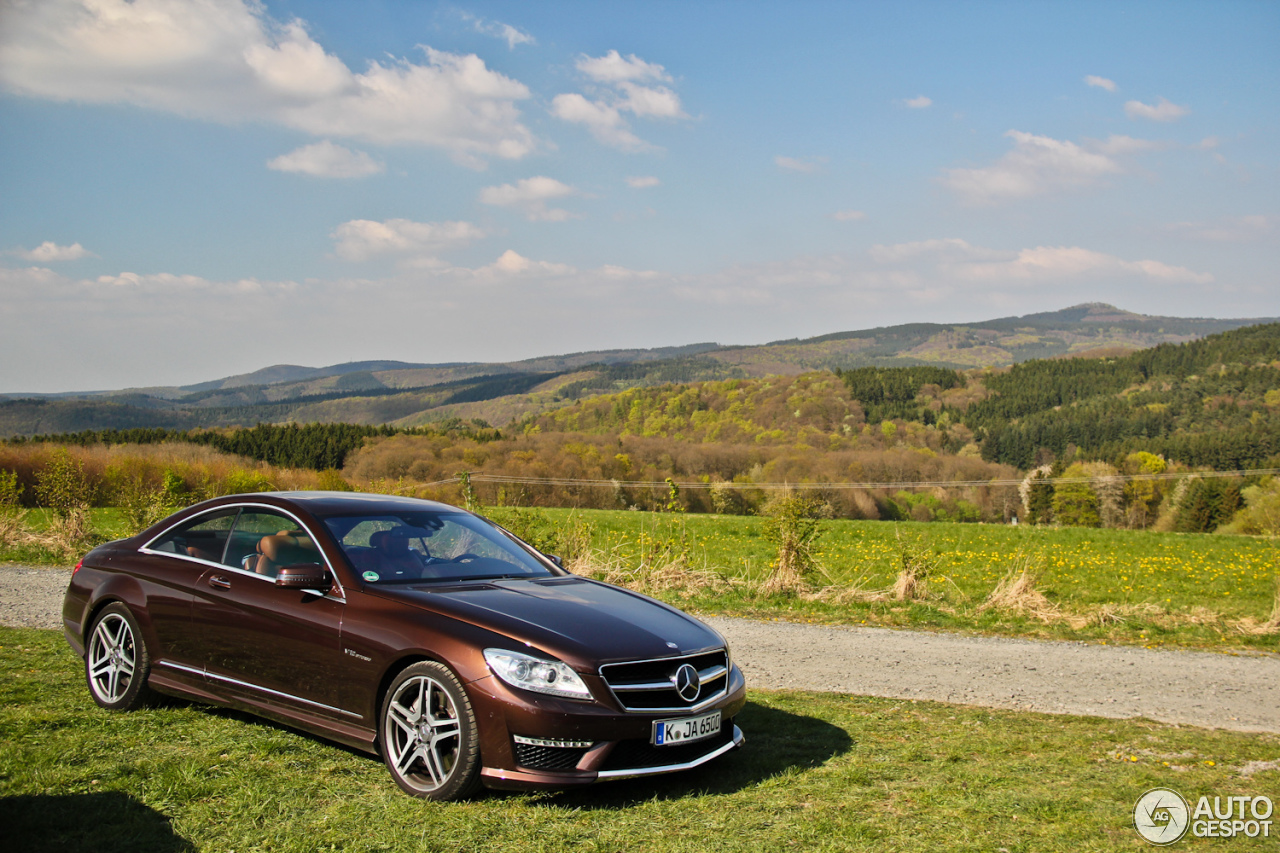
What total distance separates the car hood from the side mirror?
349 millimetres

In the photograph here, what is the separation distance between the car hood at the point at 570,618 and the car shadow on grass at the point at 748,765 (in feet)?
2.32

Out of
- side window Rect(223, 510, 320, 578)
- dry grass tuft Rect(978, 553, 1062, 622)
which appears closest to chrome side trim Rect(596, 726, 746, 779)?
side window Rect(223, 510, 320, 578)

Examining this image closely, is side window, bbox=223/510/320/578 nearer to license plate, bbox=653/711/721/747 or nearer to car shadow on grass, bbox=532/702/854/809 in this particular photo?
car shadow on grass, bbox=532/702/854/809

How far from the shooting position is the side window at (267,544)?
5.18 meters

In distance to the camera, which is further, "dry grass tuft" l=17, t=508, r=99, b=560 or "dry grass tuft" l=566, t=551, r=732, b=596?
"dry grass tuft" l=17, t=508, r=99, b=560

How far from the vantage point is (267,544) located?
17.4 ft

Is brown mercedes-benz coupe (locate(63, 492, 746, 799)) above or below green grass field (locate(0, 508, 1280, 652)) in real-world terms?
above

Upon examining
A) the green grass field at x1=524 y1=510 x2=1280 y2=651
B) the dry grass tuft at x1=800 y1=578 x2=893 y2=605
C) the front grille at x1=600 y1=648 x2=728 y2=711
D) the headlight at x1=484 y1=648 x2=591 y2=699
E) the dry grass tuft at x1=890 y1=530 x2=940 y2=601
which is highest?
the headlight at x1=484 y1=648 x2=591 y2=699

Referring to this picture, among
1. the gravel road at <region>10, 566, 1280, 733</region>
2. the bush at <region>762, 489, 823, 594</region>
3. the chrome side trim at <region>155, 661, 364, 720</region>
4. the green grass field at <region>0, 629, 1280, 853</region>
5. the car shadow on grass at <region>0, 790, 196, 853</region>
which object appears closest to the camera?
the car shadow on grass at <region>0, 790, 196, 853</region>

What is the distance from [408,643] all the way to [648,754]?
1352mm

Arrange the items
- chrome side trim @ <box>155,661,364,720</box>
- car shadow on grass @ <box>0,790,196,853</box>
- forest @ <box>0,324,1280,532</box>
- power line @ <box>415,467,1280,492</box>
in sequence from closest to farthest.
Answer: car shadow on grass @ <box>0,790,196,853</box> → chrome side trim @ <box>155,661,364,720</box> → power line @ <box>415,467,1280,492</box> → forest @ <box>0,324,1280,532</box>

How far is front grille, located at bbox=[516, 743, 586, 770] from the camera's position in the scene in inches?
163

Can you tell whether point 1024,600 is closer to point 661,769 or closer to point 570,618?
point 661,769
